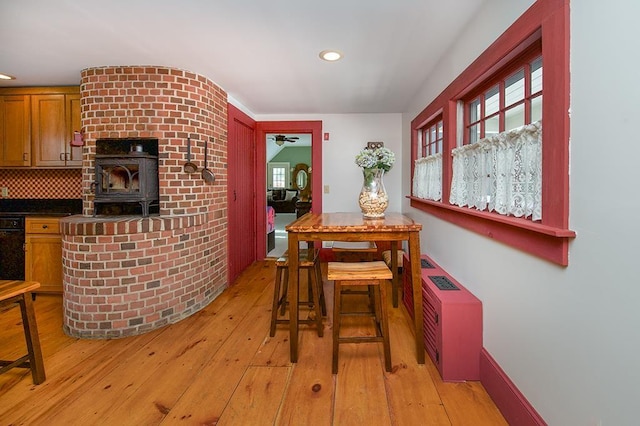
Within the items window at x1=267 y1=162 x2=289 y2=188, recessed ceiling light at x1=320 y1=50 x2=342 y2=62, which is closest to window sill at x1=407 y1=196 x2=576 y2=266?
recessed ceiling light at x1=320 y1=50 x2=342 y2=62

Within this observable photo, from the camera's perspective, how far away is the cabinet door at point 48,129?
333 centimetres

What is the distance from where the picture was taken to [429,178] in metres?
3.14

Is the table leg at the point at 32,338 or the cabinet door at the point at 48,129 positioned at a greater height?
the cabinet door at the point at 48,129

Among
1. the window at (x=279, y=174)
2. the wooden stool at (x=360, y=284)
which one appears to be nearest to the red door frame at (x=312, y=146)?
the wooden stool at (x=360, y=284)

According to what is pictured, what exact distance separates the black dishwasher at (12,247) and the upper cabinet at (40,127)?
625mm

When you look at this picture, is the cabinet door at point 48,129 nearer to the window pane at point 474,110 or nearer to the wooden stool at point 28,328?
the wooden stool at point 28,328

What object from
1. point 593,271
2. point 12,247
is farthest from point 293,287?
point 12,247

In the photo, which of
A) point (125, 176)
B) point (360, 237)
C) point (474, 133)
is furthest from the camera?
point (125, 176)

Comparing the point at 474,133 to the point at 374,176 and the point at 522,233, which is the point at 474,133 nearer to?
the point at 374,176

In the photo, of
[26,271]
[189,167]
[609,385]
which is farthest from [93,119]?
[609,385]

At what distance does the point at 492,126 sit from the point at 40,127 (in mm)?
4287

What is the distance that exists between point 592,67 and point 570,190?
0.42 metres

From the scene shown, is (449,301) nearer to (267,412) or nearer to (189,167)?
(267,412)

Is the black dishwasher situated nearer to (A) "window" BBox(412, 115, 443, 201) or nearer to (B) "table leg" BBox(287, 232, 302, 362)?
(B) "table leg" BBox(287, 232, 302, 362)
